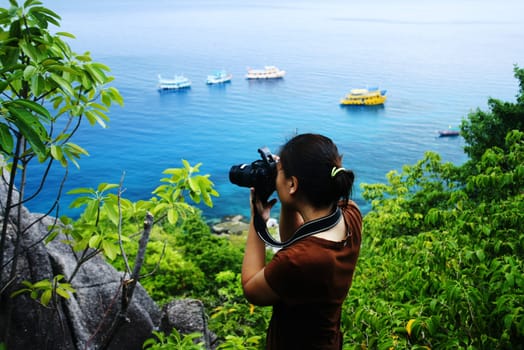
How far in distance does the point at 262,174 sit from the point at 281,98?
4215 centimetres

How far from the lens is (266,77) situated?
1844 inches

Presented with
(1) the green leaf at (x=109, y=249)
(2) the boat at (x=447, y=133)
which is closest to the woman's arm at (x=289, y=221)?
(1) the green leaf at (x=109, y=249)

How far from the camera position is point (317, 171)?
1.22m

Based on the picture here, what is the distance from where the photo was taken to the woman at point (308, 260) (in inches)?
45.1

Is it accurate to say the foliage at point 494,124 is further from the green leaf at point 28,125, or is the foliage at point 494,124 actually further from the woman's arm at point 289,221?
the green leaf at point 28,125

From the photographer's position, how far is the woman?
1146 millimetres

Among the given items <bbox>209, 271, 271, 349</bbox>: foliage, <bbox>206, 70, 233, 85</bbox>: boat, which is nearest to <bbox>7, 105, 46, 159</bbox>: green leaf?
<bbox>209, 271, 271, 349</bbox>: foliage

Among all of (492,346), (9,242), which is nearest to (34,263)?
(9,242)

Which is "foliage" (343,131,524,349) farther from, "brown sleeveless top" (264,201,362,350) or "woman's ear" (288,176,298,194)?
"woman's ear" (288,176,298,194)

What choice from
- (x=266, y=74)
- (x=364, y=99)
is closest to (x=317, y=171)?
(x=364, y=99)

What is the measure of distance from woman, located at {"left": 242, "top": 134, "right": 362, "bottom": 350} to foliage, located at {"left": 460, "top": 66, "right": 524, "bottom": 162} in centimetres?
780

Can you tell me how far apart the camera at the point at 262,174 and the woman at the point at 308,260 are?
2.0 inches

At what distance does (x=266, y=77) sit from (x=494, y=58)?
101 ft

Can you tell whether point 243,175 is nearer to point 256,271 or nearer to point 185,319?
point 256,271
